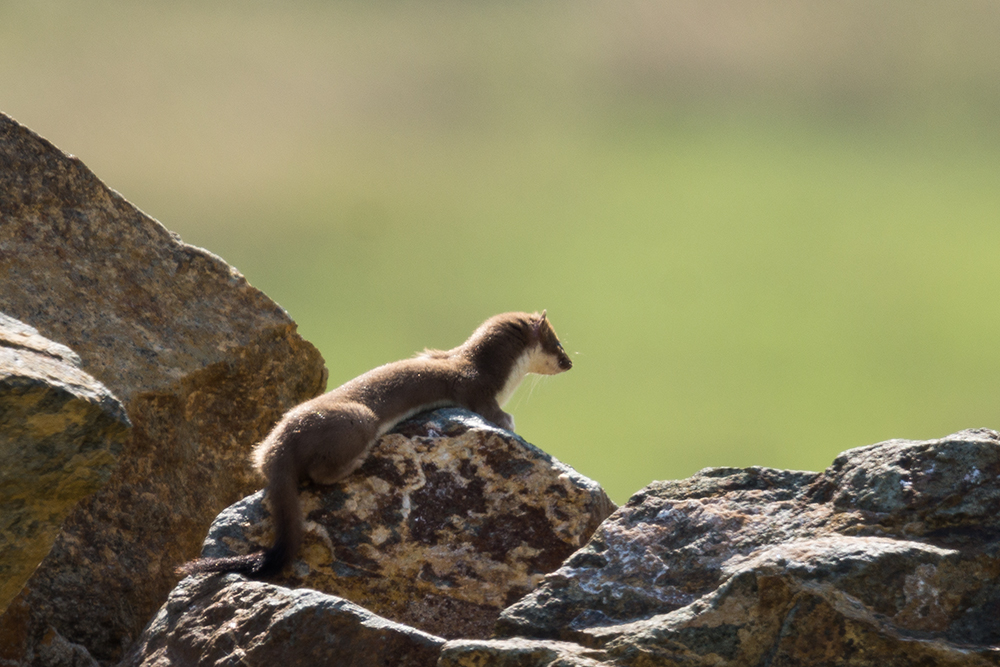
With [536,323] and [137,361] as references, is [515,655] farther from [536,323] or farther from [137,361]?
[536,323]

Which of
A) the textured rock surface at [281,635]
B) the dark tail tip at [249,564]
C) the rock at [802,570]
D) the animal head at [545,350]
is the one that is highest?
the animal head at [545,350]

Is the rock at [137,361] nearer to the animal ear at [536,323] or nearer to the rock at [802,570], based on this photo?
the animal ear at [536,323]

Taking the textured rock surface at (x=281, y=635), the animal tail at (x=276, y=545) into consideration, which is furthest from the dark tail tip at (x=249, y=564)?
the textured rock surface at (x=281, y=635)

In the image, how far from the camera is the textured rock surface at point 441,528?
199 inches

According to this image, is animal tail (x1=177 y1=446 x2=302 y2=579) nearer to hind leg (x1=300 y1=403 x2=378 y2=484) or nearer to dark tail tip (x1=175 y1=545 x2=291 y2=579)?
dark tail tip (x1=175 y1=545 x2=291 y2=579)

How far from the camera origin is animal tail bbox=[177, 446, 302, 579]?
4770 mm

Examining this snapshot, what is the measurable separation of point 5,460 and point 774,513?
2.77m

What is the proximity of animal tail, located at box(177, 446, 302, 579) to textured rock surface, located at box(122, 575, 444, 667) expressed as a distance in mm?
275

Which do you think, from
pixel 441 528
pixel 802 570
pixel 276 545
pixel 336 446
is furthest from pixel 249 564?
pixel 802 570

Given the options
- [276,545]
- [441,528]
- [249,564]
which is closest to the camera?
[249,564]

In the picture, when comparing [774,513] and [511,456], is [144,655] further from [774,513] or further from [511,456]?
[774,513]

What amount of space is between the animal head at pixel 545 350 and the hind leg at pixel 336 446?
2.53 m

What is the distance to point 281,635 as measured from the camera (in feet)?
13.0

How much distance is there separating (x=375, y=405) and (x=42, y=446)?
2.48 metres
